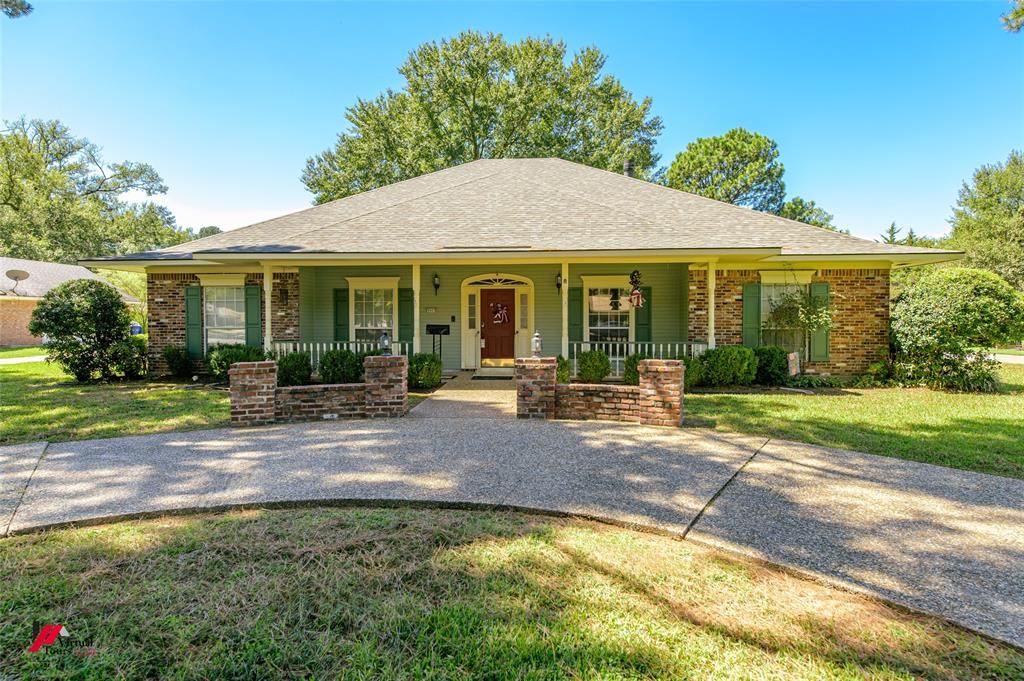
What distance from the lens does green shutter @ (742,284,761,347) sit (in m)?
10.5

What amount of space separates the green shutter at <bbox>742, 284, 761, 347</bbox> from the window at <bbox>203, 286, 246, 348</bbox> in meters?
11.8

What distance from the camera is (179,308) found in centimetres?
1128

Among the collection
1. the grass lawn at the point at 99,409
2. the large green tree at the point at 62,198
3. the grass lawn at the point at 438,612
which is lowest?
the grass lawn at the point at 438,612

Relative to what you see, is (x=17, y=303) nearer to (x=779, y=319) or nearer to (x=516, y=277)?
(x=516, y=277)

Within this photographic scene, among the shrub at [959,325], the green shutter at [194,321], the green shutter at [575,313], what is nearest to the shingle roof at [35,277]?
the green shutter at [194,321]

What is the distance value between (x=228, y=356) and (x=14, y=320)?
22.1 metres

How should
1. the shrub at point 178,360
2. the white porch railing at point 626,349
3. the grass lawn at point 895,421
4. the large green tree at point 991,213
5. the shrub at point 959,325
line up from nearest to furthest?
the grass lawn at point 895,421 → the shrub at point 959,325 → the white porch railing at point 626,349 → the shrub at point 178,360 → the large green tree at point 991,213

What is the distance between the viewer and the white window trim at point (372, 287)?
38.2ft

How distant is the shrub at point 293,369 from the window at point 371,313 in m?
2.32

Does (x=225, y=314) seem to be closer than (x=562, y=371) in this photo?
No

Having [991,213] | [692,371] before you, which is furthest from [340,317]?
[991,213]

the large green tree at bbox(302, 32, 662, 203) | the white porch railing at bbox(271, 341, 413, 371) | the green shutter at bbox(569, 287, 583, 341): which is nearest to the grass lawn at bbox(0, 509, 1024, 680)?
the white porch railing at bbox(271, 341, 413, 371)

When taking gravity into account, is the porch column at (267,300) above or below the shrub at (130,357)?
above
